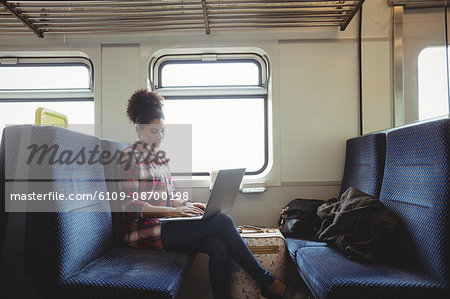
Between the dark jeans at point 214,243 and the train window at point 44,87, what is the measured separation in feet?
5.74

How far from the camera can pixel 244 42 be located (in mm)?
2988

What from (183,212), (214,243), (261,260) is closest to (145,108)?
(183,212)

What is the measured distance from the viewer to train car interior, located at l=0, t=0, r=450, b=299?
4.91 ft

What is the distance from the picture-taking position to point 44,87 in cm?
320

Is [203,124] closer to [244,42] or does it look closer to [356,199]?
[244,42]

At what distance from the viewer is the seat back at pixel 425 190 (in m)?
1.50

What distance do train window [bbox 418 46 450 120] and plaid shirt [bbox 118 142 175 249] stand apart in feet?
6.81

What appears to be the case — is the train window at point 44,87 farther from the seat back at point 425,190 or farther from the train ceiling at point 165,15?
the seat back at point 425,190

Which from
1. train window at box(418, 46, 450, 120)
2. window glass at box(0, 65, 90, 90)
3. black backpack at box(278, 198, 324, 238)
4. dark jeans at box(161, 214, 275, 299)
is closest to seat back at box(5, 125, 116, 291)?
dark jeans at box(161, 214, 275, 299)

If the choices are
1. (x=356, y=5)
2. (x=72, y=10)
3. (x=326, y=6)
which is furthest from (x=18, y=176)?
(x=356, y=5)

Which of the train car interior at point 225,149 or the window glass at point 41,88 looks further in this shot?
the window glass at point 41,88

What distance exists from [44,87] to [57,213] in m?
2.27

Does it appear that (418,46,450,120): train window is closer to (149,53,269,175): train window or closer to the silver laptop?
(149,53,269,175): train window

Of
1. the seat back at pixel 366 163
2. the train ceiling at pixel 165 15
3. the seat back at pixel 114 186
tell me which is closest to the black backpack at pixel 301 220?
the seat back at pixel 366 163
